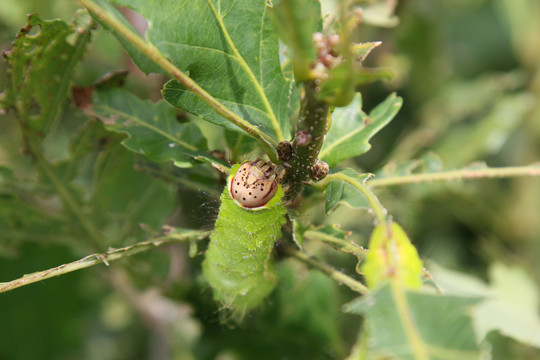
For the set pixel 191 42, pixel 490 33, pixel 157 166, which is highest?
pixel 191 42

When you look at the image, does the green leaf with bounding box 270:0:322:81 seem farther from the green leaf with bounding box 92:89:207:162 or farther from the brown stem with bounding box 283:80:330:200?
Answer: the green leaf with bounding box 92:89:207:162

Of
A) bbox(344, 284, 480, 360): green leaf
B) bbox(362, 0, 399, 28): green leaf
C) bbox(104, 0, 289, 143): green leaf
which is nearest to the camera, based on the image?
bbox(344, 284, 480, 360): green leaf

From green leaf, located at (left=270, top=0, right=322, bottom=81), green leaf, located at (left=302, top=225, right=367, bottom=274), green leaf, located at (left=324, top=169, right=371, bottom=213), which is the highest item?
green leaf, located at (left=270, top=0, right=322, bottom=81)

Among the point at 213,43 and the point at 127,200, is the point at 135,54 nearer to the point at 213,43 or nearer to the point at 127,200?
the point at 213,43

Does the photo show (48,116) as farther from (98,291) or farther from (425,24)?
(425,24)

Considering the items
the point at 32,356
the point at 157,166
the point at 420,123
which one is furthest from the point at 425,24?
the point at 32,356

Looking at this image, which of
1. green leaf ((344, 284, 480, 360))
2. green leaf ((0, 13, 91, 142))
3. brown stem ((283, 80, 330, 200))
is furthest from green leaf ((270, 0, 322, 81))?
green leaf ((0, 13, 91, 142))
